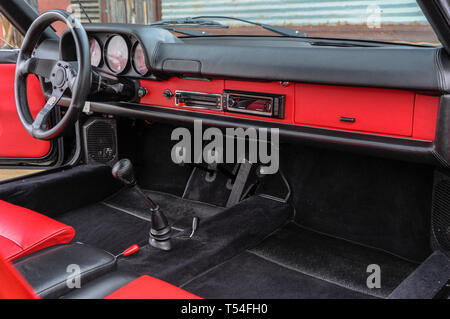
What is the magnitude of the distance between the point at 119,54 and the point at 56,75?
0.45 m

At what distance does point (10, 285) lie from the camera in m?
0.59

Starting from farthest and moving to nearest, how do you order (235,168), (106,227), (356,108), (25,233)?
(235,168)
(106,227)
(356,108)
(25,233)

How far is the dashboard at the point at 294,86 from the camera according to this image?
4.73ft

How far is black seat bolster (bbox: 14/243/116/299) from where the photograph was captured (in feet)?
3.75

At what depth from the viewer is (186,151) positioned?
2.80 metres

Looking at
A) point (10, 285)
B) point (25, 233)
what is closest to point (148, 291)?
point (10, 285)

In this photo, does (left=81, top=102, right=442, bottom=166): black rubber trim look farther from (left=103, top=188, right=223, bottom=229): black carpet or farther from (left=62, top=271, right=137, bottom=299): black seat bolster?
(left=62, top=271, right=137, bottom=299): black seat bolster

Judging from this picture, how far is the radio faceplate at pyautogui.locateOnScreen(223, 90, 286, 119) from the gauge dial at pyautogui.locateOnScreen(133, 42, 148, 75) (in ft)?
1.50

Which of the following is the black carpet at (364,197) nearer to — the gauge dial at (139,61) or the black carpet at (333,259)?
the black carpet at (333,259)

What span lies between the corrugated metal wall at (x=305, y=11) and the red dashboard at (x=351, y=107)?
547 millimetres

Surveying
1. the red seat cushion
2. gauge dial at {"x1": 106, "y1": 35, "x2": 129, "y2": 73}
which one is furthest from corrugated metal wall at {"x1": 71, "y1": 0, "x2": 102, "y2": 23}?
the red seat cushion

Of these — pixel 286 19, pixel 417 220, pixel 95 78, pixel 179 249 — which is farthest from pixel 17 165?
pixel 417 220

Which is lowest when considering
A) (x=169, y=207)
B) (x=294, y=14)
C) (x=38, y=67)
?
(x=169, y=207)

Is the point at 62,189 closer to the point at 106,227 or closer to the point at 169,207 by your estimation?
the point at 106,227
